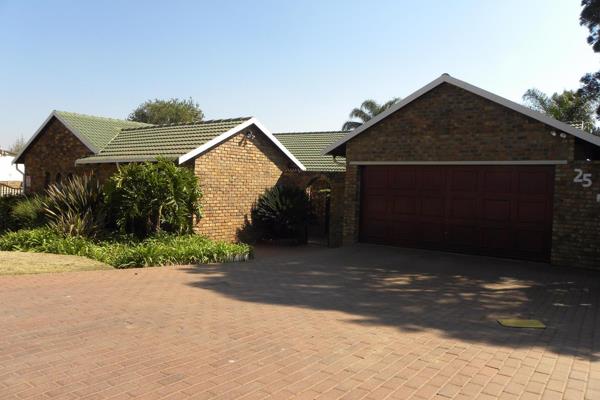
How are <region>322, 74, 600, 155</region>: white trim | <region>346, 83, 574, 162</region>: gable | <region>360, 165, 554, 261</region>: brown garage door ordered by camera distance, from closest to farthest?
<region>322, 74, 600, 155</region>: white trim < <region>346, 83, 574, 162</region>: gable < <region>360, 165, 554, 261</region>: brown garage door

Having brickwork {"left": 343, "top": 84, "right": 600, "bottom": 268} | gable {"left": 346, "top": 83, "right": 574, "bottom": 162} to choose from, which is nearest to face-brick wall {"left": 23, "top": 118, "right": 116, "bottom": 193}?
brickwork {"left": 343, "top": 84, "right": 600, "bottom": 268}

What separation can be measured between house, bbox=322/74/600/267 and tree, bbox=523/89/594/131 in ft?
40.9

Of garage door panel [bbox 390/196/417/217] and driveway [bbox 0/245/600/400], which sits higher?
garage door panel [bbox 390/196/417/217]

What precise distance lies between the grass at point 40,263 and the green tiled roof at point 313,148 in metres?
9.86

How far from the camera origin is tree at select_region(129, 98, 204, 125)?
5772 cm

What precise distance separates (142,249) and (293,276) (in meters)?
3.45

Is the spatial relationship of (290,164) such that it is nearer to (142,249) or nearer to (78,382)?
(142,249)

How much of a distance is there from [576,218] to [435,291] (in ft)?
14.6

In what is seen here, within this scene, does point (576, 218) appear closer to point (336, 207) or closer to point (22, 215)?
point (336, 207)

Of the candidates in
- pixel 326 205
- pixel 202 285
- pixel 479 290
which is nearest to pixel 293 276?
pixel 202 285

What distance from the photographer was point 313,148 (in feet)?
71.8

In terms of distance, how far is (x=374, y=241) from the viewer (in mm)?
14477

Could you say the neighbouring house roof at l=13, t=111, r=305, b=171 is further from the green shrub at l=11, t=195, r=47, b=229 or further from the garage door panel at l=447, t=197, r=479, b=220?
the garage door panel at l=447, t=197, r=479, b=220

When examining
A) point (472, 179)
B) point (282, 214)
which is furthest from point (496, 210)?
point (282, 214)
